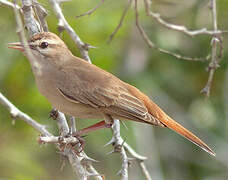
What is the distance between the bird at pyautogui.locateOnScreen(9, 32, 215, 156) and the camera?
18.4ft

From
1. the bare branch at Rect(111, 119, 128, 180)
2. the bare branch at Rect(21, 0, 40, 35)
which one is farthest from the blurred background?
the bare branch at Rect(111, 119, 128, 180)

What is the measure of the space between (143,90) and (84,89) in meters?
2.46

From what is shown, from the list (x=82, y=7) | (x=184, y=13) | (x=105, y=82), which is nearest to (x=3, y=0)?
(x=105, y=82)

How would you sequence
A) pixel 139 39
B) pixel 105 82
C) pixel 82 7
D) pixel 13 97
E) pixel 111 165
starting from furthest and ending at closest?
pixel 139 39 < pixel 111 165 < pixel 82 7 < pixel 13 97 < pixel 105 82

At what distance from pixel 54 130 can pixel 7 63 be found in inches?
51.7

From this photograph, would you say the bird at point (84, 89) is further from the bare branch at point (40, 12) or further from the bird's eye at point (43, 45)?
the bare branch at point (40, 12)

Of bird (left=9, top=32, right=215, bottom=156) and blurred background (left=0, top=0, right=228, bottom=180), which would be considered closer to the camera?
bird (left=9, top=32, right=215, bottom=156)

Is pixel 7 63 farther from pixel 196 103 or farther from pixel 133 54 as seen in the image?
pixel 196 103

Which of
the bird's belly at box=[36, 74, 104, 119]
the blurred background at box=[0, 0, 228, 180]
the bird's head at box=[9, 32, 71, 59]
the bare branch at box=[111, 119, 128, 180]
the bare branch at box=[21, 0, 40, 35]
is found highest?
the bare branch at box=[21, 0, 40, 35]

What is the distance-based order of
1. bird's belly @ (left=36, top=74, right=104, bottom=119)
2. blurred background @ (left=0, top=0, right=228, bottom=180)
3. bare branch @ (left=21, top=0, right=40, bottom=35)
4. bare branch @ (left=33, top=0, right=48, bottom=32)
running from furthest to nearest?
blurred background @ (left=0, top=0, right=228, bottom=180)
bird's belly @ (left=36, top=74, right=104, bottom=119)
bare branch @ (left=33, top=0, right=48, bottom=32)
bare branch @ (left=21, top=0, right=40, bottom=35)

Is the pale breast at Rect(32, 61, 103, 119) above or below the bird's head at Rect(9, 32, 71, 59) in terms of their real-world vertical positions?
below

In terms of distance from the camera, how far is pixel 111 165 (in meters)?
8.33

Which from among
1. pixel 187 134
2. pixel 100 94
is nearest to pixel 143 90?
pixel 187 134

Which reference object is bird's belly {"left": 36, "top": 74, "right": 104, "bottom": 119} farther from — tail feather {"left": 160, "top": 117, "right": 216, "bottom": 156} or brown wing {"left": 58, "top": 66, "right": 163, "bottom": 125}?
tail feather {"left": 160, "top": 117, "right": 216, "bottom": 156}
